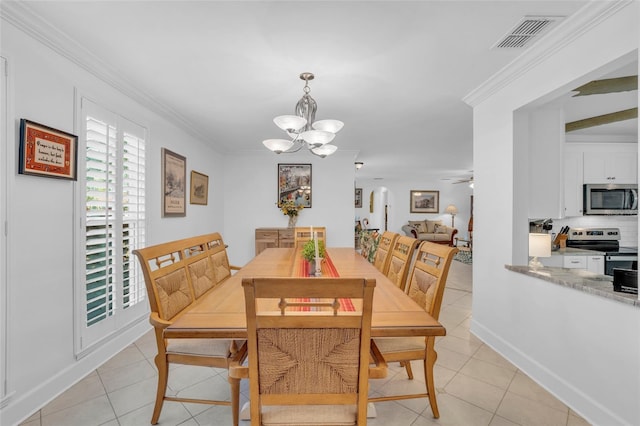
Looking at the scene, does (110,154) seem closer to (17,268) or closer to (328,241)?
(17,268)

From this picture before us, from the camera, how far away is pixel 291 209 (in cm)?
552

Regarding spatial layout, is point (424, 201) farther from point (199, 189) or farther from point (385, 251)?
point (385, 251)

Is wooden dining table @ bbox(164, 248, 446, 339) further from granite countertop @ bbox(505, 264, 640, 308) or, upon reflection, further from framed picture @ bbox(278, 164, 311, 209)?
framed picture @ bbox(278, 164, 311, 209)

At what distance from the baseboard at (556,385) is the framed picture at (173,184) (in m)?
3.67

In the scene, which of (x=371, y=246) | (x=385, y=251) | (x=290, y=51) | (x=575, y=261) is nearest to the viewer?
(x=290, y=51)

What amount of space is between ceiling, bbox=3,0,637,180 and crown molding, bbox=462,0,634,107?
0.26ft

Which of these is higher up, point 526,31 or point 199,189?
point 526,31

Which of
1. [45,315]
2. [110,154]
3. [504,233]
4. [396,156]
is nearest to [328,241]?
[396,156]

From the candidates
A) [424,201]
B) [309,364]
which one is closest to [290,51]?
[309,364]

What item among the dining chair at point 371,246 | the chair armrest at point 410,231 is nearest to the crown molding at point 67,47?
the dining chair at point 371,246

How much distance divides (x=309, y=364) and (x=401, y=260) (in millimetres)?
1332

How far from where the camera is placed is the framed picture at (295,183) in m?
5.65

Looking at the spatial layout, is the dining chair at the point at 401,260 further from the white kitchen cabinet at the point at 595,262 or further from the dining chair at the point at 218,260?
the white kitchen cabinet at the point at 595,262

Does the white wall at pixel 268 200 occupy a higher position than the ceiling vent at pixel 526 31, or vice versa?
the ceiling vent at pixel 526 31
